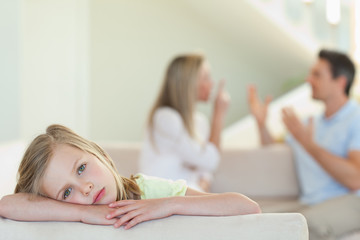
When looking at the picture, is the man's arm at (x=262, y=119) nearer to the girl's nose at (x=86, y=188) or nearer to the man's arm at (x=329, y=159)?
the man's arm at (x=329, y=159)

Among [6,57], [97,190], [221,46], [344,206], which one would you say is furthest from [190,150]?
[221,46]

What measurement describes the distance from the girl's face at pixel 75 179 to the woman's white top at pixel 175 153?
1.72 metres

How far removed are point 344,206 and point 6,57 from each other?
6.63 feet

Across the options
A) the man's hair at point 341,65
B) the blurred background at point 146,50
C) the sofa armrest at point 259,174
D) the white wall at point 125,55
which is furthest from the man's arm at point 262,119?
the white wall at point 125,55

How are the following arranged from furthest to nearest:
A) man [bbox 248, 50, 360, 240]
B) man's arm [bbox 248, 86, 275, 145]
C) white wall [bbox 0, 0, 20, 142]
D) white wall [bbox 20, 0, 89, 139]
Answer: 1. white wall [bbox 20, 0, 89, 139]
2. man's arm [bbox 248, 86, 275, 145]
3. white wall [bbox 0, 0, 20, 142]
4. man [bbox 248, 50, 360, 240]

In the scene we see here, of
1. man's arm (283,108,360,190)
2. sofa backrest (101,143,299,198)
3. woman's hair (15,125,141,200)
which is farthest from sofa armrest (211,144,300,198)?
woman's hair (15,125,141,200)

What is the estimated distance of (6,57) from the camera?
3584 millimetres

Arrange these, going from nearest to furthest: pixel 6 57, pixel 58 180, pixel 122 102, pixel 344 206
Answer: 1. pixel 58 180
2. pixel 344 206
3. pixel 6 57
4. pixel 122 102

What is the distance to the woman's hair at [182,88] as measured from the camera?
10.7 feet

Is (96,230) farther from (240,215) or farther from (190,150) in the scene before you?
(190,150)

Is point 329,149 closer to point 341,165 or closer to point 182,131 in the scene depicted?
point 341,165

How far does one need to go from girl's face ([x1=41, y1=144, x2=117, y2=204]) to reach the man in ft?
4.78

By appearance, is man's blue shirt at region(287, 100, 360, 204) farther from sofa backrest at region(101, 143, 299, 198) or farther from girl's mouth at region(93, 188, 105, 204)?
girl's mouth at region(93, 188, 105, 204)

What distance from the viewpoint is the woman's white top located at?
3186 mm
